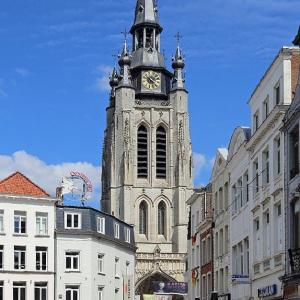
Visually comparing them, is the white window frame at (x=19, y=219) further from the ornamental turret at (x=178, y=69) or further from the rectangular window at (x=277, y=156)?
the ornamental turret at (x=178, y=69)

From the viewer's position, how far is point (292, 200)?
34062 millimetres

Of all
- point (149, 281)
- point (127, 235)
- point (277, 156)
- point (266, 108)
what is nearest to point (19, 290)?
point (127, 235)

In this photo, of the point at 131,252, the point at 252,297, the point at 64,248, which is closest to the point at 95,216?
the point at 64,248

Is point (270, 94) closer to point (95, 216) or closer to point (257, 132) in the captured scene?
point (257, 132)

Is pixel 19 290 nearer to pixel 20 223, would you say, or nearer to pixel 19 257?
pixel 19 257

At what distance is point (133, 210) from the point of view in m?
140

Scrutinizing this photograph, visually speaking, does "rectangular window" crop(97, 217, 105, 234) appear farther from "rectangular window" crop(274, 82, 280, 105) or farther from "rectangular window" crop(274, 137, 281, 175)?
"rectangular window" crop(274, 82, 280, 105)

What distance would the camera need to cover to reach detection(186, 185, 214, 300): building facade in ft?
196

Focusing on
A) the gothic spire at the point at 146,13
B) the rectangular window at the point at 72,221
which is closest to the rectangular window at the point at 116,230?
the rectangular window at the point at 72,221

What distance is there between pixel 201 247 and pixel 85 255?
34.7ft

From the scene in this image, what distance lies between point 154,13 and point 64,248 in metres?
86.7

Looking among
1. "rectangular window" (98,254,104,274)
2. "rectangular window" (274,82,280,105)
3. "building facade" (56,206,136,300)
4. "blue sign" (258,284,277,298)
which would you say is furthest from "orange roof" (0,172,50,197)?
"rectangular window" (274,82,280,105)

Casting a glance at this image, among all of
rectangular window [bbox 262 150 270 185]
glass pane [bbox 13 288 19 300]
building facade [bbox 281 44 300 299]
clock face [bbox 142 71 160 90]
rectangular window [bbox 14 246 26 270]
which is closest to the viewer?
building facade [bbox 281 44 300 299]

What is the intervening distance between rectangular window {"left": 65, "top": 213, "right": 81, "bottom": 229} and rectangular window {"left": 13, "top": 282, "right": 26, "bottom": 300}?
574 cm
